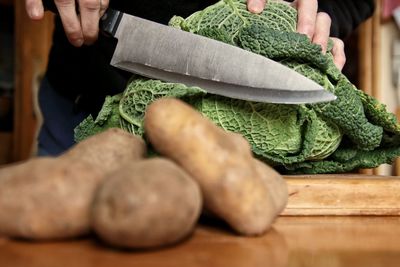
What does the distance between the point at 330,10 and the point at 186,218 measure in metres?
0.89

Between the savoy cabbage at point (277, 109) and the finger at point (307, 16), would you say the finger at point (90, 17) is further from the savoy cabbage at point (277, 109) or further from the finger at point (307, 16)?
the finger at point (307, 16)

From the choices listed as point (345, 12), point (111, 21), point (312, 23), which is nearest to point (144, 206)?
point (111, 21)

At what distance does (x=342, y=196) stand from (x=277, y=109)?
178 millimetres

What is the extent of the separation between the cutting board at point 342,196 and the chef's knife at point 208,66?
123mm

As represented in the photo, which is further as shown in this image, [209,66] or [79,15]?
[79,15]

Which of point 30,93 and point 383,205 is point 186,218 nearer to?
point 383,205

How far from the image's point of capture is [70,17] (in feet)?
3.27

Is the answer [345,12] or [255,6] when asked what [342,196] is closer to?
[255,6]

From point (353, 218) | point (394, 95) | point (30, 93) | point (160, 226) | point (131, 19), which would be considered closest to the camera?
point (160, 226)

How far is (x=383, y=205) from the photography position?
794mm

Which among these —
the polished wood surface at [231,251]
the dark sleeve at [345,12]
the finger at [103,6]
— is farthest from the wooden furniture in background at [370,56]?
the polished wood surface at [231,251]

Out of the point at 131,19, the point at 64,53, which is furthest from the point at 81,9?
the point at 64,53

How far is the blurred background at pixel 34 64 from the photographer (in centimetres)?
212

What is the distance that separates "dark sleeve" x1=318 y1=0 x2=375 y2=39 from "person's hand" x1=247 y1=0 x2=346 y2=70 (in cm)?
19
